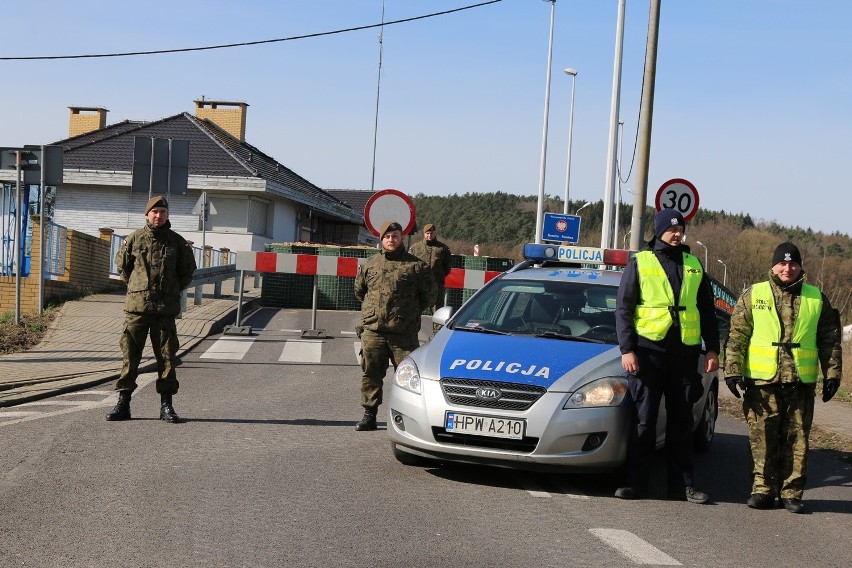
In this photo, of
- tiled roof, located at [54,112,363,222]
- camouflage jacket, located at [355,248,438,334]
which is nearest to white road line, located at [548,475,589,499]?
camouflage jacket, located at [355,248,438,334]

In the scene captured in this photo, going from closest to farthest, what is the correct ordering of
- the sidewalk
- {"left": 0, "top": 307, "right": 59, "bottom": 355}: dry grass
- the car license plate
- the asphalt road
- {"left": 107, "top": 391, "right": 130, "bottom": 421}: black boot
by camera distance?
the asphalt road, the car license plate, {"left": 107, "top": 391, "right": 130, "bottom": 421}: black boot, the sidewalk, {"left": 0, "top": 307, "right": 59, "bottom": 355}: dry grass

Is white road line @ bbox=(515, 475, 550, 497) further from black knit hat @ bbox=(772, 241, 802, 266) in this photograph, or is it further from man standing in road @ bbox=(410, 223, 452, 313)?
man standing in road @ bbox=(410, 223, 452, 313)

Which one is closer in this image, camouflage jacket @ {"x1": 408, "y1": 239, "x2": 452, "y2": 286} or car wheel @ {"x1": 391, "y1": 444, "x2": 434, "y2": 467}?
car wheel @ {"x1": 391, "y1": 444, "x2": 434, "y2": 467}

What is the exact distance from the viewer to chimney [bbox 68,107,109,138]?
177ft

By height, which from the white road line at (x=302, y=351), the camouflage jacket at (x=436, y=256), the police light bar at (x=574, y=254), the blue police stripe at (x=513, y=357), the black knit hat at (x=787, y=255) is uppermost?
the black knit hat at (x=787, y=255)

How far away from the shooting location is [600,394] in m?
7.54

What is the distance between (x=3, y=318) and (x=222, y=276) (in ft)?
16.7

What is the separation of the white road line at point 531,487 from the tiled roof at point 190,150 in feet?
121

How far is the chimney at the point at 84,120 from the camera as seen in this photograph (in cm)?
5406

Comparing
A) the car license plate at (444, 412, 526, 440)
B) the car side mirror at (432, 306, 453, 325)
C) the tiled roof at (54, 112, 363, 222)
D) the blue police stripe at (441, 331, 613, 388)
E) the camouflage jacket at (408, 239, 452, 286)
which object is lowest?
the car license plate at (444, 412, 526, 440)

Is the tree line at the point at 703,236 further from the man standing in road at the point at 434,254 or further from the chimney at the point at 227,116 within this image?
the man standing in road at the point at 434,254

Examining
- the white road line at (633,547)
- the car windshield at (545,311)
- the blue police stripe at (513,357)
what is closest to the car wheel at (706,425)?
the car windshield at (545,311)

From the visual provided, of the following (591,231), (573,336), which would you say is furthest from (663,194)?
(591,231)

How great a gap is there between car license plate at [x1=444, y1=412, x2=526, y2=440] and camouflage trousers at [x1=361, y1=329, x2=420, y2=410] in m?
2.37
